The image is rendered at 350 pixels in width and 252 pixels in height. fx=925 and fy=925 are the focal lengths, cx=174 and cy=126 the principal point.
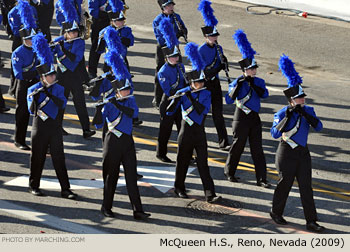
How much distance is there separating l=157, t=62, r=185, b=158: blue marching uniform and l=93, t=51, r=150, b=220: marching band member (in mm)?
1597

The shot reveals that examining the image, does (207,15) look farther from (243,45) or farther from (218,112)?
(243,45)

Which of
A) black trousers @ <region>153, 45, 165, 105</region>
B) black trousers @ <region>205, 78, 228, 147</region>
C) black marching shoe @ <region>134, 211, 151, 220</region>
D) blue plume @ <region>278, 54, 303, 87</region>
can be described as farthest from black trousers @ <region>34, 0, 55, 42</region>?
blue plume @ <region>278, 54, 303, 87</region>

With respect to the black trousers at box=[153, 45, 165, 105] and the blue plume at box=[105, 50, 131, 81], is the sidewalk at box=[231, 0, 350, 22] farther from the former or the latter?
the blue plume at box=[105, 50, 131, 81]

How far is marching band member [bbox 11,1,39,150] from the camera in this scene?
16.4 metres

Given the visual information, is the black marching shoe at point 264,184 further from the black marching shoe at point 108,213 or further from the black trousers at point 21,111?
the black trousers at point 21,111

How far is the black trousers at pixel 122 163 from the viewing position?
14.0 meters

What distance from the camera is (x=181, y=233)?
13.6 m

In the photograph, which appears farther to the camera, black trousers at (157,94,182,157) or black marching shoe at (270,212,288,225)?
black trousers at (157,94,182,157)

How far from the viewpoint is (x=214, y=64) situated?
16828 millimetres

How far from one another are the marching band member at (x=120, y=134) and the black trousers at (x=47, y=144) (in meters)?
0.97

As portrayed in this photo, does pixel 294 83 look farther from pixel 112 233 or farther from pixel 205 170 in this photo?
pixel 112 233

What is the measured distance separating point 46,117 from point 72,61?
2947mm

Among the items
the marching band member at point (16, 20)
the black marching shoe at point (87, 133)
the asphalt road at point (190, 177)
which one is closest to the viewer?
the asphalt road at point (190, 177)

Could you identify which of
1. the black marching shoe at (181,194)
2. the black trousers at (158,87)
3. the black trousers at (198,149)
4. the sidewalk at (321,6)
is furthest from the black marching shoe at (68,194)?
the sidewalk at (321,6)
